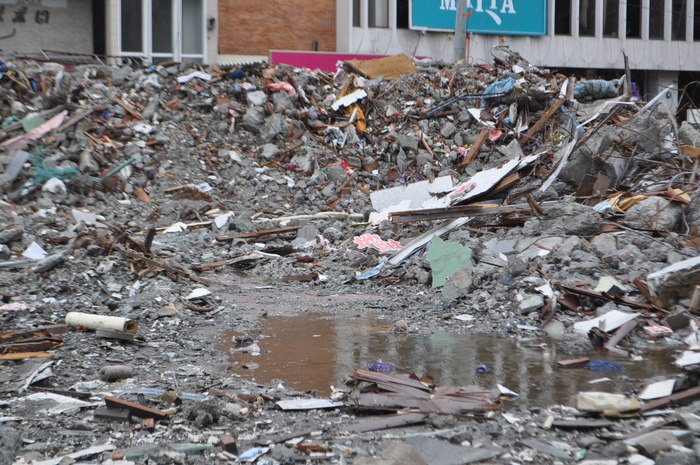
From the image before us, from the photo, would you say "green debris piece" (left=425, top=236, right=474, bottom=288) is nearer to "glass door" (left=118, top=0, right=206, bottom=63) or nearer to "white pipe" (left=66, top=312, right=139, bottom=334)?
"white pipe" (left=66, top=312, right=139, bottom=334)

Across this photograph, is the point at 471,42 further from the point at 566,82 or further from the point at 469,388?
the point at 469,388

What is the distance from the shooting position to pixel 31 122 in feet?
46.7

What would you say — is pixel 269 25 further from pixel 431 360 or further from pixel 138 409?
pixel 138 409

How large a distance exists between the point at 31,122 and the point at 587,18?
88.0 ft

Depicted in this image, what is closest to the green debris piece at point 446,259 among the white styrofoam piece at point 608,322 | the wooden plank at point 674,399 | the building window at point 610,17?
the white styrofoam piece at point 608,322

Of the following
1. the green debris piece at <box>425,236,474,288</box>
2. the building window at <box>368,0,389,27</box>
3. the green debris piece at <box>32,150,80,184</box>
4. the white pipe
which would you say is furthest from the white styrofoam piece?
the building window at <box>368,0,389,27</box>

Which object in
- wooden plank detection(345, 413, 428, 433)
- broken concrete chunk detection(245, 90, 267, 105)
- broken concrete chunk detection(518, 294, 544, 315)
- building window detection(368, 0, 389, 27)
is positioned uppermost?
building window detection(368, 0, 389, 27)

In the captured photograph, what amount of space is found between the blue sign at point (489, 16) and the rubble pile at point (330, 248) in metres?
11.3

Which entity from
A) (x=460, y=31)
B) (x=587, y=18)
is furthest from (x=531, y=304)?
(x=587, y=18)

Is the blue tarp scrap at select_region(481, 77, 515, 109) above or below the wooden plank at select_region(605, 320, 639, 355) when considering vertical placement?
above

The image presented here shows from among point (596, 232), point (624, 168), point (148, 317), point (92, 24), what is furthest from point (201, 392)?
point (92, 24)

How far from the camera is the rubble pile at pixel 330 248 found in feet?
14.0

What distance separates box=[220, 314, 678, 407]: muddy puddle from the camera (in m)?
5.27

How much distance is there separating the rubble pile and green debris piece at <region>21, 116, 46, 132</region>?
3 cm
